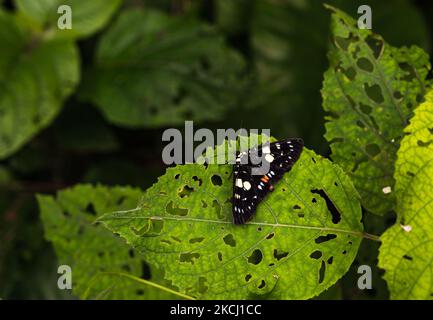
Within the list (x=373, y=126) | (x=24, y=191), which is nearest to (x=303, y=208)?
(x=373, y=126)

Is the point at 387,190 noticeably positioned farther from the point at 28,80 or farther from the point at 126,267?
the point at 28,80

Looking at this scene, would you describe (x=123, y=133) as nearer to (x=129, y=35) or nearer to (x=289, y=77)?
(x=129, y=35)

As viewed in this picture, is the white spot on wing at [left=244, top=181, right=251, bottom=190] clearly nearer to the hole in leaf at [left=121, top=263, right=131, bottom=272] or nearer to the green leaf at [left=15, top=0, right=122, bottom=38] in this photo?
the hole in leaf at [left=121, top=263, right=131, bottom=272]

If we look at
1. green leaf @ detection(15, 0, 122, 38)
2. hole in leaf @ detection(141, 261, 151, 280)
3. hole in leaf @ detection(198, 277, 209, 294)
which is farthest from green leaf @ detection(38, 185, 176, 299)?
green leaf @ detection(15, 0, 122, 38)

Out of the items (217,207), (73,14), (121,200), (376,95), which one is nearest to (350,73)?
(376,95)

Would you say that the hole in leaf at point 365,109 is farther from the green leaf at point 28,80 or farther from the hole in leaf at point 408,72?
the green leaf at point 28,80

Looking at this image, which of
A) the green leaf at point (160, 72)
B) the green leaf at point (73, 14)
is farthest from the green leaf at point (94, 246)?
the green leaf at point (73, 14)
